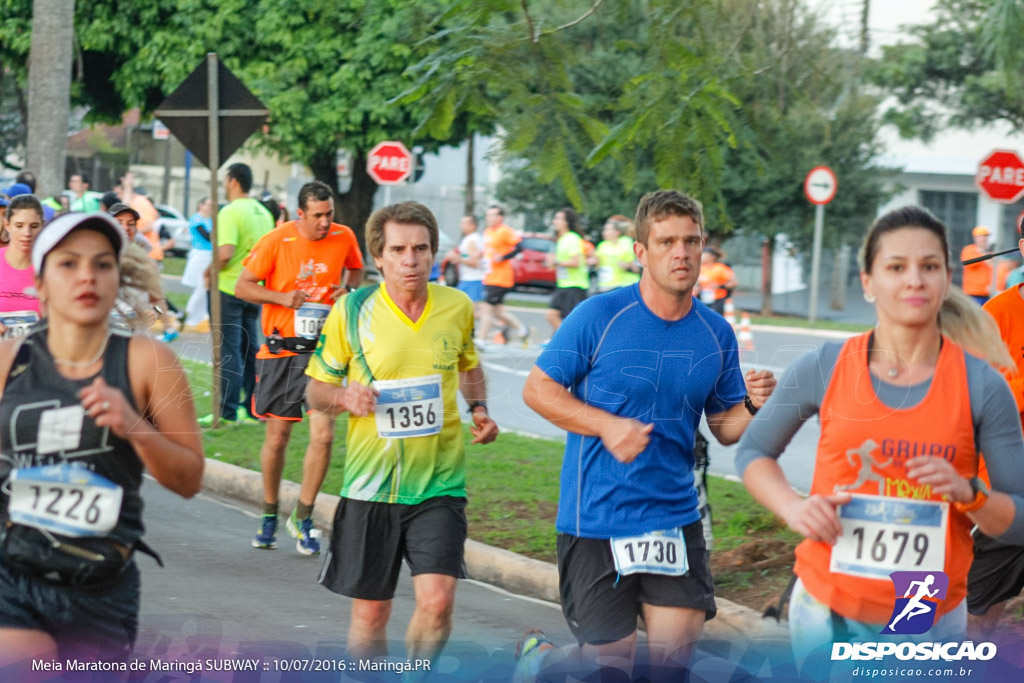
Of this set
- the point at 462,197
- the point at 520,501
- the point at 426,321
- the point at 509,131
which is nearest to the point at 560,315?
the point at 520,501

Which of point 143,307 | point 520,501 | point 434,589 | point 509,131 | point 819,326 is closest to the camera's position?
point 143,307

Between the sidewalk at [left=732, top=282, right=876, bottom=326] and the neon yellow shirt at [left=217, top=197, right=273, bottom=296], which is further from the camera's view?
the sidewalk at [left=732, top=282, right=876, bottom=326]

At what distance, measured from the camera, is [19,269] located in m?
7.67

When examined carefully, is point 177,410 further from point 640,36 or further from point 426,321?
point 640,36

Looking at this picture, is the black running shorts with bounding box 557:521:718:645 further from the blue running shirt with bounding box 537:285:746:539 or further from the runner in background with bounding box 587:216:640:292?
the runner in background with bounding box 587:216:640:292

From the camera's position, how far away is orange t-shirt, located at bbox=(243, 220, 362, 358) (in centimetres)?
829

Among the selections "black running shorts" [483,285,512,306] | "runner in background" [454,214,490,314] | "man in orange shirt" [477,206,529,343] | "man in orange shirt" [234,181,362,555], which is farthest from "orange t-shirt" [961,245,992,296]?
"man in orange shirt" [234,181,362,555]

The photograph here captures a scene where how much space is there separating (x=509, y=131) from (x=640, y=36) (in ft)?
3.51

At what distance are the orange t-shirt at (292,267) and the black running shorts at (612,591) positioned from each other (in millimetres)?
4122

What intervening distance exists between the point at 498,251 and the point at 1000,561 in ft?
47.8

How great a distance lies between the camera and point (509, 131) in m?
7.65

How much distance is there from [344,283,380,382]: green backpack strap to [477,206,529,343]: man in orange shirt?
549 inches

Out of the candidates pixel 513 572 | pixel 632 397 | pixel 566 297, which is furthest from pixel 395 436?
pixel 566 297

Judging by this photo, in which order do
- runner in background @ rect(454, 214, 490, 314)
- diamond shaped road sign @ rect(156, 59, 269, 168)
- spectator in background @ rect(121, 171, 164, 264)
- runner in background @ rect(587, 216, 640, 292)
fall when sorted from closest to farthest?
diamond shaped road sign @ rect(156, 59, 269, 168)
spectator in background @ rect(121, 171, 164, 264)
runner in background @ rect(587, 216, 640, 292)
runner in background @ rect(454, 214, 490, 314)
